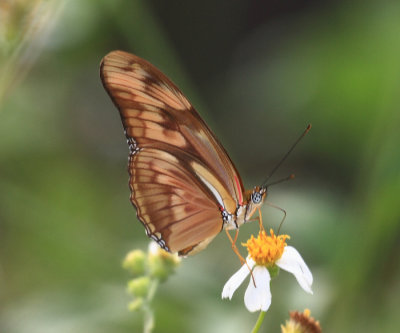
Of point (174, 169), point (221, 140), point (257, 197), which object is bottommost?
point (221, 140)

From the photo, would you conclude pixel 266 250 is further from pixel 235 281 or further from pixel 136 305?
pixel 136 305

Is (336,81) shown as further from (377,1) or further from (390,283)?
(390,283)

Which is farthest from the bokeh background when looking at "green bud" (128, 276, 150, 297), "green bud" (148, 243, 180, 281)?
"green bud" (128, 276, 150, 297)

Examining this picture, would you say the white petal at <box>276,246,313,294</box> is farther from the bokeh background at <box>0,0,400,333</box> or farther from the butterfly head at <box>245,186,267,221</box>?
the bokeh background at <box>0,0,400,333</box>

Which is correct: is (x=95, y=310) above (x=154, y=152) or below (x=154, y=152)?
below

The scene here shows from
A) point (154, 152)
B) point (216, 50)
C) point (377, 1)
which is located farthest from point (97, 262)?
point (216, 50)

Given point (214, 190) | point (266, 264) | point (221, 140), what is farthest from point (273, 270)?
point (221, 140)
